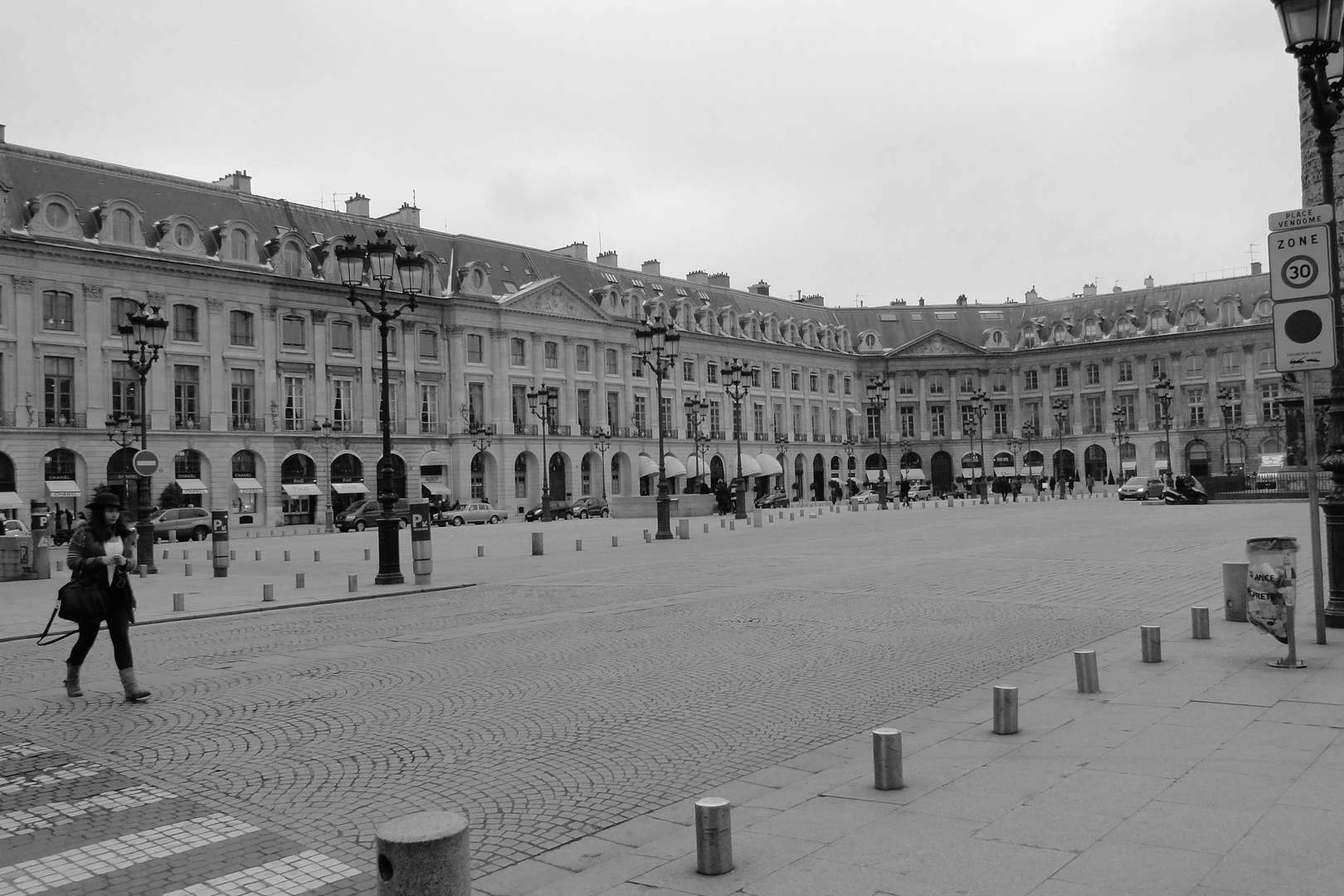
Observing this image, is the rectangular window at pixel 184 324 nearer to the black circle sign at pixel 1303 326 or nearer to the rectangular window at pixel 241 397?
the rectangular window at pixel 241 397

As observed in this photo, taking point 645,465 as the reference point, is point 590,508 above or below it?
below

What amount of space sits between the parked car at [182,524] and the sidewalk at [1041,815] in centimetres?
4502

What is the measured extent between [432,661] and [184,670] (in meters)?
2.51

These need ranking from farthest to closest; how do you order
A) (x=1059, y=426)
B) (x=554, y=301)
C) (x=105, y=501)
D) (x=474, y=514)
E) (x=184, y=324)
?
1. (x=1059, y=426)
2. (x=554, y=301)
3. (x=474, y=514)
4. (x=184, y=324)
5. (x=105, y=501)

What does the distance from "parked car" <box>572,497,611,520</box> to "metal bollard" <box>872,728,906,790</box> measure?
5673 centimetres

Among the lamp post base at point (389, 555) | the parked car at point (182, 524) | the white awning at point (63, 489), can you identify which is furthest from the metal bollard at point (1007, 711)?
the white awning at point (63, 489)

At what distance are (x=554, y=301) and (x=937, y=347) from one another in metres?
41.7

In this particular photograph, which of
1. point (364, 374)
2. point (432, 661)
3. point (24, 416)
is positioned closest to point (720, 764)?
point (432, 661)

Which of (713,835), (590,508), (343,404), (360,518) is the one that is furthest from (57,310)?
(713,835)

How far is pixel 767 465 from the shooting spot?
86.3 metres

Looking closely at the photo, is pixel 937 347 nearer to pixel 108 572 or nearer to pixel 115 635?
pixel 108 572

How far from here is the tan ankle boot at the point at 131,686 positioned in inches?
370

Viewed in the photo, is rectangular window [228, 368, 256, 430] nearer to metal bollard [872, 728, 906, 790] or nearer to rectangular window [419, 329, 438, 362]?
rectangular window [419, 329, 438, 362]

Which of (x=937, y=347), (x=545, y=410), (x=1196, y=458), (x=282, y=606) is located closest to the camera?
(x=282, y=606)
